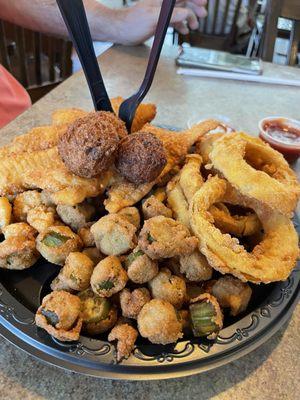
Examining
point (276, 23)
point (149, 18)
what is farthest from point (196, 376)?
point (276, 23)

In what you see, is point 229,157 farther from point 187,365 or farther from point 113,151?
point 187,365

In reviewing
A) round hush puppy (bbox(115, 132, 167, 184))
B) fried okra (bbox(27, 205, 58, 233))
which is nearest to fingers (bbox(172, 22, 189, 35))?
round hush puppy (bbox(115, 132, 167, 184))

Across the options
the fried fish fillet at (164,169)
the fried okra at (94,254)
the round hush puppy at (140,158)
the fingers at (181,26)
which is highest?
the fingers at (181,26)

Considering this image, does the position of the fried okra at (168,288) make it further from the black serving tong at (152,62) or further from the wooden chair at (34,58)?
the wooden chair at (34,58)

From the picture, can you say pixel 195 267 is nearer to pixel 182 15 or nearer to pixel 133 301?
pixel 133 301

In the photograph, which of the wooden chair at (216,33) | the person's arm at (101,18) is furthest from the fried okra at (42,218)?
the wooden chair at (216,33)

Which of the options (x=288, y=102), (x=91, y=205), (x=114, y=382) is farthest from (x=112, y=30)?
(x=114, y=382)
